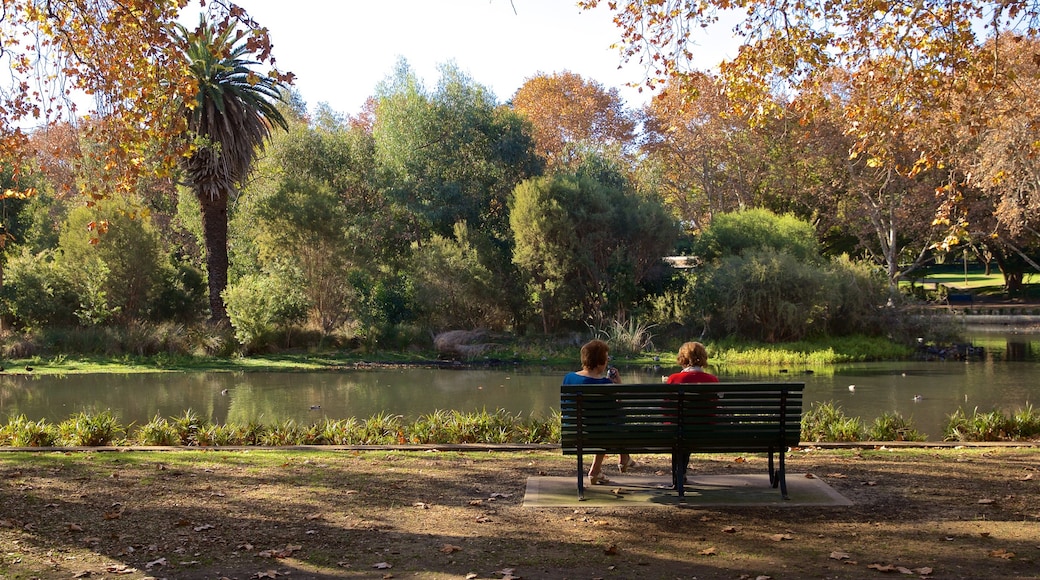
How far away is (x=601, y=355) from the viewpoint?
7.11 metres

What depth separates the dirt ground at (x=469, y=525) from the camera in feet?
17.2

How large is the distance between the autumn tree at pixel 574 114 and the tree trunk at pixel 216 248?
76.9 ft

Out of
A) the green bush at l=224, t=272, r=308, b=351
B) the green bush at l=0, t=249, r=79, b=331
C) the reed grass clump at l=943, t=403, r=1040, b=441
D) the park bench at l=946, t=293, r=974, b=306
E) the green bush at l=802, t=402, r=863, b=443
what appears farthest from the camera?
the park bench at l=946, t=293, r=974, b=306

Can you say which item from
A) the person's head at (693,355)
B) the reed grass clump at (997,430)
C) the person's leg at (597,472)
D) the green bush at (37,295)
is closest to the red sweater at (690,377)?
the person's head at (693,355)

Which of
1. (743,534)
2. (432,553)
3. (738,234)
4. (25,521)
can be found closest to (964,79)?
(743,534)

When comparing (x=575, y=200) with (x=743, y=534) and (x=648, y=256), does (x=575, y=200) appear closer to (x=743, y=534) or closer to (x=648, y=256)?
(x=648, y=256)

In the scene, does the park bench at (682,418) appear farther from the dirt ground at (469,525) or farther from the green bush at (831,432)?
the green bush at (831,432)

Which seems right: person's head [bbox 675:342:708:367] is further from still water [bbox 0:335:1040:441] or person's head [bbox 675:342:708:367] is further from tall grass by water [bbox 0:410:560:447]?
still water [bbox 0:335:1040:441]

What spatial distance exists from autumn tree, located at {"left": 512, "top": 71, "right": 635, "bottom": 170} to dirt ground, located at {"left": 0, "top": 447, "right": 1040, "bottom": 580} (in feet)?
137

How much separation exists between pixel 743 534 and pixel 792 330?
2319 cm

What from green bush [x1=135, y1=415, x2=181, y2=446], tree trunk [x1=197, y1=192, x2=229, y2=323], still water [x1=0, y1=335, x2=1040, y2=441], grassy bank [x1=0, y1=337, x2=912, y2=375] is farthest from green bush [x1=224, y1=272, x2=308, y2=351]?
green bush [x1=135, y1=415, x2=181, y2=446]

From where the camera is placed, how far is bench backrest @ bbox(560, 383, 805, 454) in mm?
6566

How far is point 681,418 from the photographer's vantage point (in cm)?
660

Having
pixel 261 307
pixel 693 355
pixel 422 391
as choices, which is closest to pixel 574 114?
pixel 261 307
